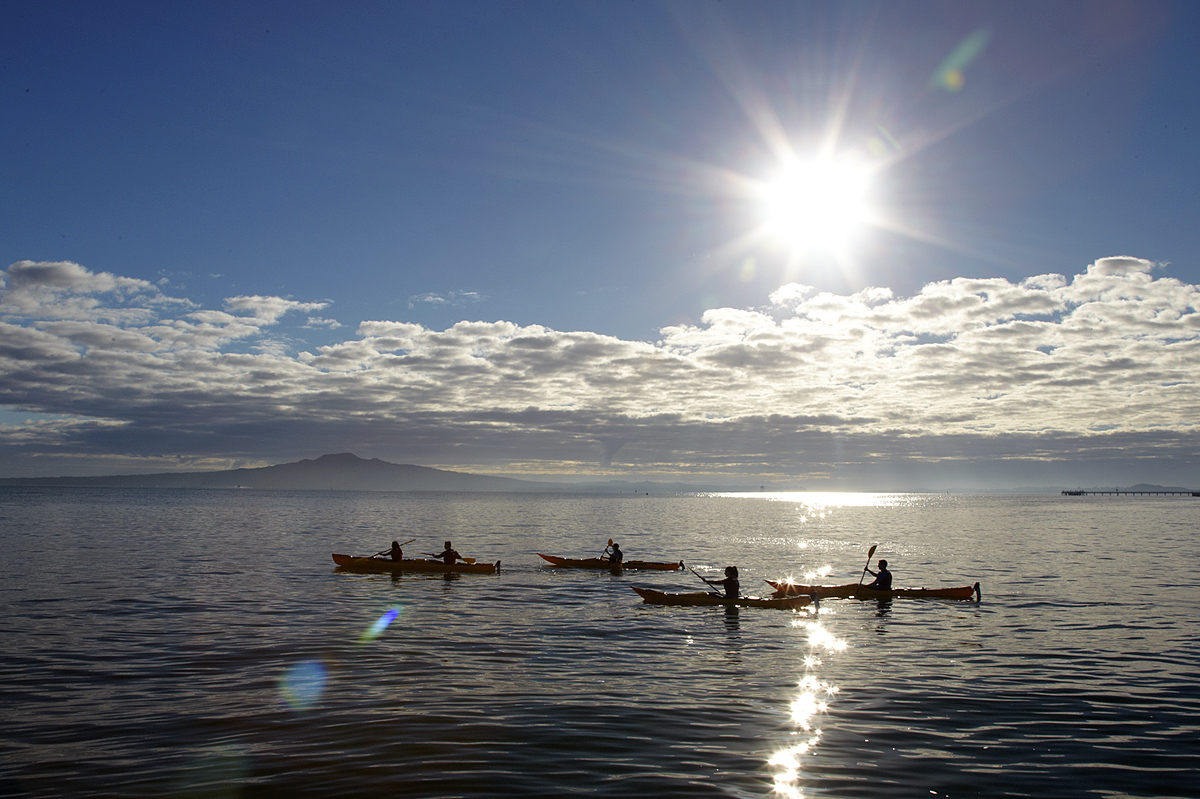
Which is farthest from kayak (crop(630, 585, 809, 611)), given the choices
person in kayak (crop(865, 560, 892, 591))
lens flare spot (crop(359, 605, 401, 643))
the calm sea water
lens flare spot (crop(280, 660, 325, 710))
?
lens flare spot (crop(280, 660, 325, 710))

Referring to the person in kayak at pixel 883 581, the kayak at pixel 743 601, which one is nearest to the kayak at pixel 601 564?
the person in kayak at pixel 883 581

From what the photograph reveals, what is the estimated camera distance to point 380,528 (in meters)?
79.7

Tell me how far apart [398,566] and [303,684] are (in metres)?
21.8

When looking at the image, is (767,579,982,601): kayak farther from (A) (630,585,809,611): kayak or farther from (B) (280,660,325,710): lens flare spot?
(B) (280,660,325,710): lens flare spot

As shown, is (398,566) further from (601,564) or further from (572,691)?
(572,691)

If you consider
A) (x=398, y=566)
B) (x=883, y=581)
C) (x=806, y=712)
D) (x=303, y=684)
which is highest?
(x=883, y=581)

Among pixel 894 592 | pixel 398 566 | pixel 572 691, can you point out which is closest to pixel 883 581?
pixel 894 592

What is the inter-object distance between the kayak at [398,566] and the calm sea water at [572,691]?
210 centimetres

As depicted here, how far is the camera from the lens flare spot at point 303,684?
14.4 m

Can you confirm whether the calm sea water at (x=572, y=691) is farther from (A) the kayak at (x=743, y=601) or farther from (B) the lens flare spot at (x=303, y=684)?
(A) the kayak at (x=743, y=601)

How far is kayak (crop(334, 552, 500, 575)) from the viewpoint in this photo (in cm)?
3678

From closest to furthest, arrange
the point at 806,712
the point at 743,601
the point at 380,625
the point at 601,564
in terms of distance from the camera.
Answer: the point at 806,712 → the point at 380,625 → the point at 743,601 → the point at 601,564

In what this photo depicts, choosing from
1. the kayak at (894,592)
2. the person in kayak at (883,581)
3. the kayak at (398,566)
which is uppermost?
the person in kayak at (883,581)

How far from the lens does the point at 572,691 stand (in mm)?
15414
